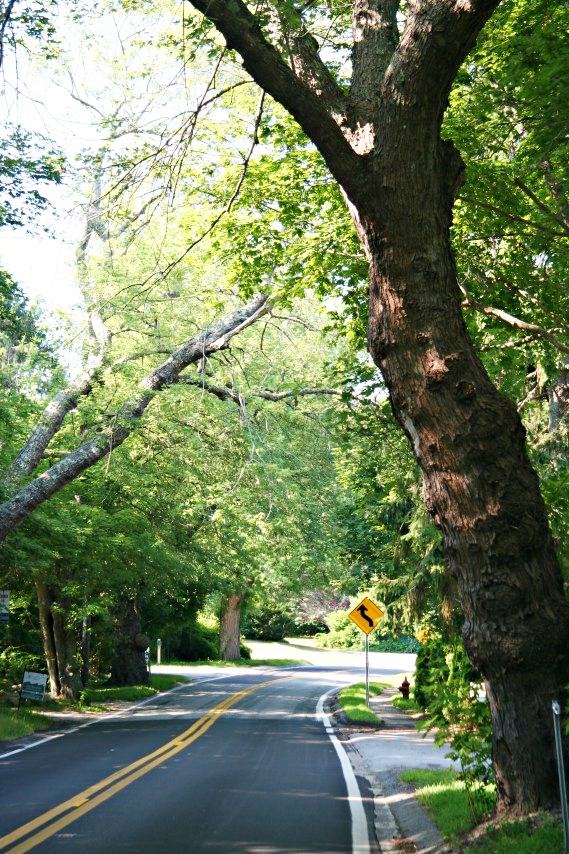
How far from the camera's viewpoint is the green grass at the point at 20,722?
18656 millimetres

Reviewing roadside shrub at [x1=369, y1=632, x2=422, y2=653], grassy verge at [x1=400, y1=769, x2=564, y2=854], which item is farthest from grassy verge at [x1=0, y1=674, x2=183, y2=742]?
roadside shrub at [x1=369, y1=632, x2=422, y2=653]

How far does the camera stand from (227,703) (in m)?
26.9

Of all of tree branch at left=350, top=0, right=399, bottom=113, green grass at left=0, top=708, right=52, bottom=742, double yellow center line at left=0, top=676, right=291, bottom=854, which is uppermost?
tree branch at left=350, top=0, right=399, bottom=113

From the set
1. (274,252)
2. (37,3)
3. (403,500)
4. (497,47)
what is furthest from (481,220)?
(403,500)

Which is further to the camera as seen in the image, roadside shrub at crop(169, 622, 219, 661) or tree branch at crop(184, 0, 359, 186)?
roadside shrub at crop(169, 622, 219, 661)

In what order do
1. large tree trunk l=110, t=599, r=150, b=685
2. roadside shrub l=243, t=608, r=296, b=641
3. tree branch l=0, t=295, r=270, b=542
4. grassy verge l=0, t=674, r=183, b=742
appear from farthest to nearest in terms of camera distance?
roadside shrub l=243, t=608, r=296, b=641 → large tree trunk l=110, t=599, r=150, b=685 → grassy verge l=0, t=674, r=183, b=742 → tree branch l=0, t=295, r=270, b=542

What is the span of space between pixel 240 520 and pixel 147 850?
557 inches

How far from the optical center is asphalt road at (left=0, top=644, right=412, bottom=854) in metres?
8.23

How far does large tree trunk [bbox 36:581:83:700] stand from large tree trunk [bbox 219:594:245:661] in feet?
70.5

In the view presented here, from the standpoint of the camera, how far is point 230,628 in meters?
51.1

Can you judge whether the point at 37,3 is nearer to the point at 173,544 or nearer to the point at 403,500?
the point at 403,500

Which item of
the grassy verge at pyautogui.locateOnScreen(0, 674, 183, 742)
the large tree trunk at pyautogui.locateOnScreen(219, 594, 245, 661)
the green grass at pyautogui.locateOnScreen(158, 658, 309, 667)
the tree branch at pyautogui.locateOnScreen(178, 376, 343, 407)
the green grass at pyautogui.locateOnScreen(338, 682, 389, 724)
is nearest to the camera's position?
the grassy verge at pyautogui.locateOnScreen(0, 674, 183, 742)

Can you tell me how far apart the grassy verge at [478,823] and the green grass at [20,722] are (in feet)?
34.3

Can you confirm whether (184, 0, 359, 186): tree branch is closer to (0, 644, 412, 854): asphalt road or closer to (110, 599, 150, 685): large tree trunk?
(0, 644, 412, 854): asphalt road
